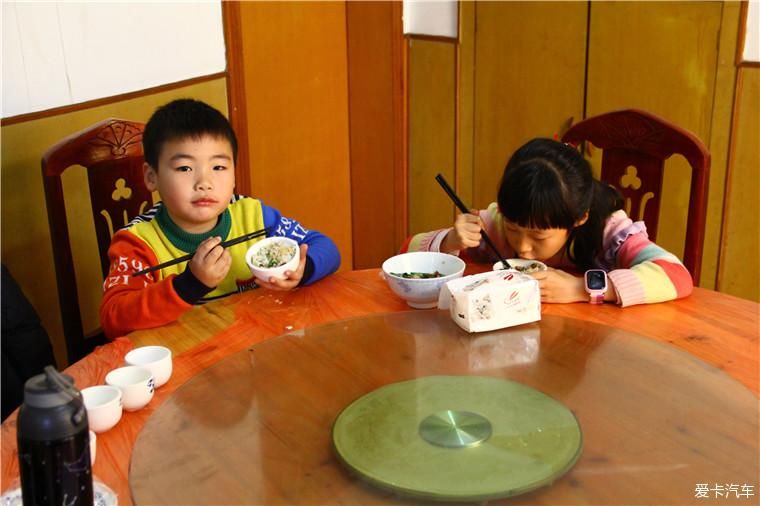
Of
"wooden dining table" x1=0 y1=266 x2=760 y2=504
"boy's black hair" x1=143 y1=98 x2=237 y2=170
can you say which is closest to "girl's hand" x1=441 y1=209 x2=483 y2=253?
"wooden dining table" x1=0 y1=266 x2=760 y2=504

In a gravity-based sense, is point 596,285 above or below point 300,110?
below

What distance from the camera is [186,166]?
6.12 ft

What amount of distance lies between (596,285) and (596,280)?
12 mm

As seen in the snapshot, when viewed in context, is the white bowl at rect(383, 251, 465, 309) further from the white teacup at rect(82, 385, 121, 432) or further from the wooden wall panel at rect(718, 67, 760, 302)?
the wooden wall panel at rect(718, 67, 760, 302)

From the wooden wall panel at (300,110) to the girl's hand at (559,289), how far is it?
1.94m

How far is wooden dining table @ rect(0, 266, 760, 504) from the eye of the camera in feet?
3.87

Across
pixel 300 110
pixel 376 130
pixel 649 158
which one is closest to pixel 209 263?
pixel 649 158

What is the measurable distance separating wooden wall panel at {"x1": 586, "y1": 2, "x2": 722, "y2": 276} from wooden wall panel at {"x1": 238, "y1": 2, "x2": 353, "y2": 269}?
1186 mm

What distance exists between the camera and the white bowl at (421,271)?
161cm

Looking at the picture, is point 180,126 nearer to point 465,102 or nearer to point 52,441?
point 52,441

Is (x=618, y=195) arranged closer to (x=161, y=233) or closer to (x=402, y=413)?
(x=402, y=413)

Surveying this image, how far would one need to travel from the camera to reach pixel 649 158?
2.07m

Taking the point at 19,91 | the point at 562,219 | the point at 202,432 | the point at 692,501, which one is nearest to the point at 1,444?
the point at 202,432

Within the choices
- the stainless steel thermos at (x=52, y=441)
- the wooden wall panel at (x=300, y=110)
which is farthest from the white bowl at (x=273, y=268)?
the wooden wall panel at (x=300, y=110)
